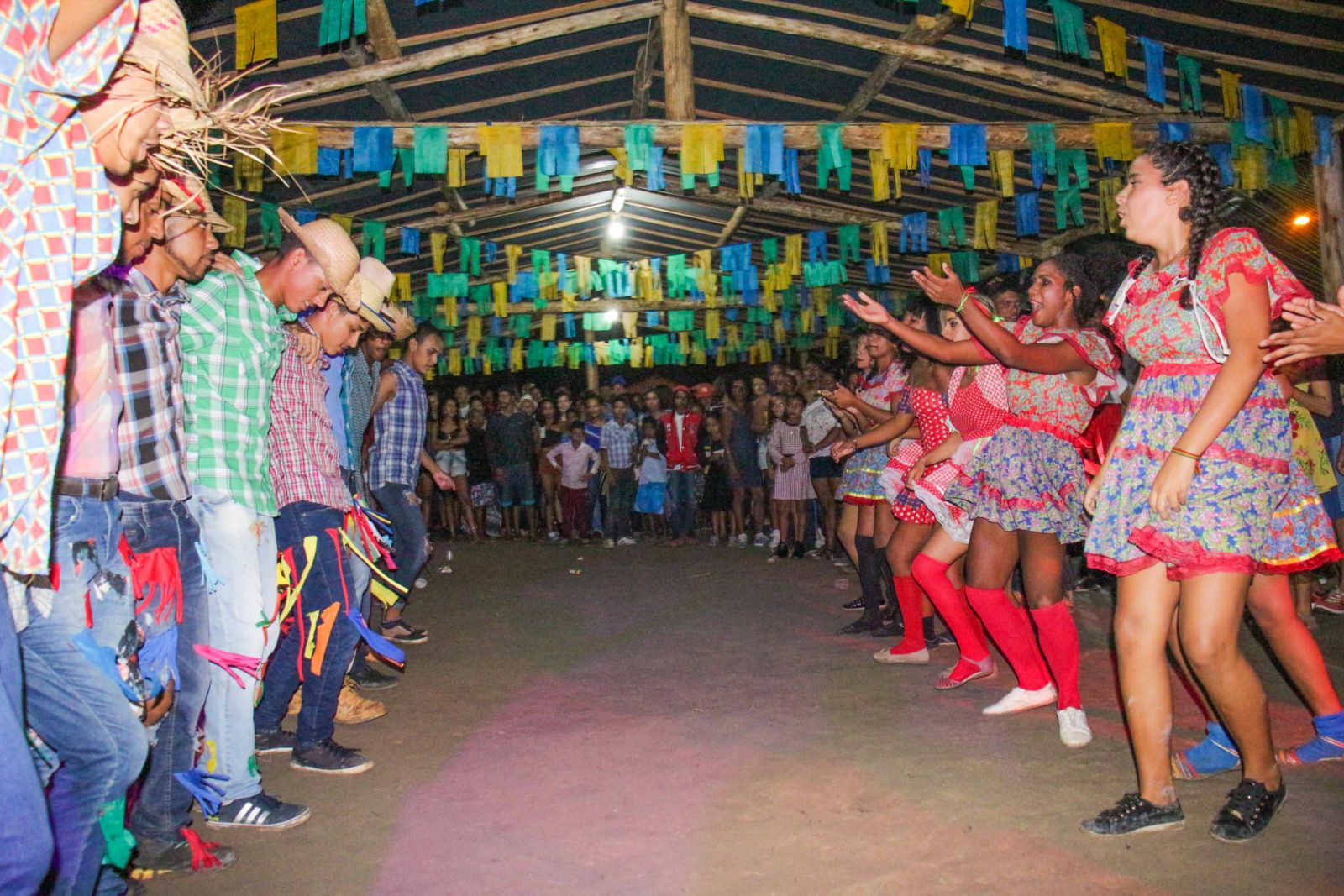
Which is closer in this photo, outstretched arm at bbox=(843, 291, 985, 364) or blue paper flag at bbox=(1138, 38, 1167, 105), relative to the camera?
outstretched arm at bbox=(843, 291, 985, 364)

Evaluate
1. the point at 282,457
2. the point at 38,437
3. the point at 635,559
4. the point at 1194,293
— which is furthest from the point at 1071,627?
the point at 635,559

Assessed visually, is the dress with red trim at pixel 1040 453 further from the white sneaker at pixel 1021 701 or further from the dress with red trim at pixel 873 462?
the dress with red trim at pixel 873 462

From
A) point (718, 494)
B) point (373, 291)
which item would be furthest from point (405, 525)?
point (718, 494)

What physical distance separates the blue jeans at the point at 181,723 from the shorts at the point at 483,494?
35.0 feet

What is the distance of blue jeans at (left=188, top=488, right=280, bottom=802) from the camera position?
2873mm

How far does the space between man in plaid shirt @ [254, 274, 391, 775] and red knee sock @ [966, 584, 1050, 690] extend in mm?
2324

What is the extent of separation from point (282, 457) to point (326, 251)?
2.30ft

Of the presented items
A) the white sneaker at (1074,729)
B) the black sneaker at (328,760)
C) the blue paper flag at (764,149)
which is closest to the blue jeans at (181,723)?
the black sneaker at (328,760)

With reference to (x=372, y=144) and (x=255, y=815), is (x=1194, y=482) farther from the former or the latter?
(x=372, y=144)

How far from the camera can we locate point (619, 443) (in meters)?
12.8

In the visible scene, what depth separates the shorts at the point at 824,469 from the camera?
32.1 feet

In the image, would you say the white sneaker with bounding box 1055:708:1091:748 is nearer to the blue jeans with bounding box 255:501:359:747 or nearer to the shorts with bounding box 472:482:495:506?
the blue jeans with bounding box 255:501:359:747

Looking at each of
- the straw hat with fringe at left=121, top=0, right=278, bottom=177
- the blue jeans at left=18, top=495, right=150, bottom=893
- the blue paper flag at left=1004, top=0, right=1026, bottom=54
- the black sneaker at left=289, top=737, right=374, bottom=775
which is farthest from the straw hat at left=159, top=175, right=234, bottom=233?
the blue paper flag at left=1004, top=0, right=1026, bottom=54

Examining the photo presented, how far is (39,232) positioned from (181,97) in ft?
1.49
